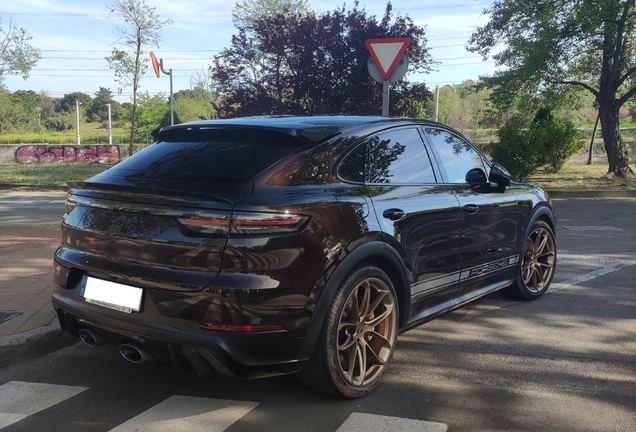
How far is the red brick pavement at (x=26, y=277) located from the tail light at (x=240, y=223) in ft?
7.47

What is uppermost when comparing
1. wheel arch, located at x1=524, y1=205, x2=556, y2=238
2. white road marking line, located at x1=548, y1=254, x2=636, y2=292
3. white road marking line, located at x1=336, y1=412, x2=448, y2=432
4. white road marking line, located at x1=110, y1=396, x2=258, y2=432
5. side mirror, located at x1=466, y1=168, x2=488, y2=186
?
side mirror, located at x1=466, y1=168, x2=488, y2=186

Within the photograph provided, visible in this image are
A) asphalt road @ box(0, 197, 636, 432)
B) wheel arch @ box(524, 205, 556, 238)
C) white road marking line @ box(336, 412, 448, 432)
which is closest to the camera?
white road marking line @ box(336, 412, 448, 432)

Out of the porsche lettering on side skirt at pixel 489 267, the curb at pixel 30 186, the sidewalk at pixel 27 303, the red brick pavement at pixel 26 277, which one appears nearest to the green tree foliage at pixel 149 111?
the curb at pixel 30 186

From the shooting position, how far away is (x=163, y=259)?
112 inches

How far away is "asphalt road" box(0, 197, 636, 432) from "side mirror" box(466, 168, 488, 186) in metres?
1.20

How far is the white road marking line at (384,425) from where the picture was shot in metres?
2.89

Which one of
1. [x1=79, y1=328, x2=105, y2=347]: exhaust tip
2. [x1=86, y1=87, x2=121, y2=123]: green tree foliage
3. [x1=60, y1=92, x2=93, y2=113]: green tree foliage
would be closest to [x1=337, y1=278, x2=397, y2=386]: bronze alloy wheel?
[x1=79, y1=328, x2=105, y2=347]: exhaust tip

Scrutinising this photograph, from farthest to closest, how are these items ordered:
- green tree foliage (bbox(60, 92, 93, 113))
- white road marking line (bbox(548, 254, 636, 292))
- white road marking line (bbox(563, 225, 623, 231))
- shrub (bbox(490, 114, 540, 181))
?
1. green tree foliage (bbox(60, 92, 93, 113))
2. shrub (bbox(490, 114, 540, 181))
3. white road marking line (bbox(563, 225, 623, 231))
4. white road marking line (bbox(548, 254, 636, 292))

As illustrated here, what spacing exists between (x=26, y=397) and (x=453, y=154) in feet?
11.2

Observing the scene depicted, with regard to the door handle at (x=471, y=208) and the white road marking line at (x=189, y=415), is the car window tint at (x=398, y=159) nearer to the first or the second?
the door handle at (x=471, y=208)

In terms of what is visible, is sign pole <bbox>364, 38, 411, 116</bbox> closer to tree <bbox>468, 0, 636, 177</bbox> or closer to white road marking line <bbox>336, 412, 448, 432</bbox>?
white road marking line <bbox>336, 412, 448, 432</bbox>

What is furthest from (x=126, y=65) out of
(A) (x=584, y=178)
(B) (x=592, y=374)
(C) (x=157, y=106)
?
(C) (x=157, y=106)

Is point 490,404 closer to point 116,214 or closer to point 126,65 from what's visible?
point 116,214

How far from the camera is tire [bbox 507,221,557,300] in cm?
524
